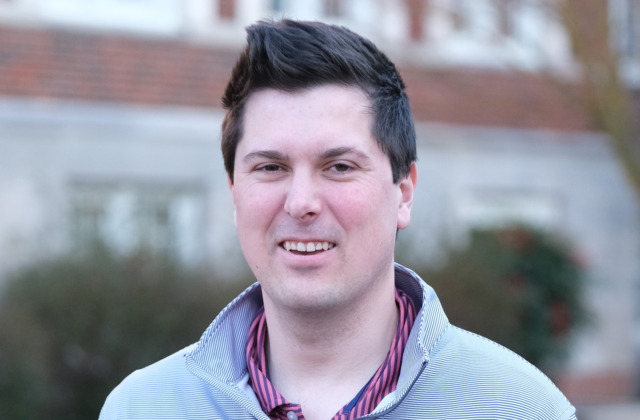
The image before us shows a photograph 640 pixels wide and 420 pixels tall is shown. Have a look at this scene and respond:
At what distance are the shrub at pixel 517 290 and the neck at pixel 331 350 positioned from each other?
16.6 ft

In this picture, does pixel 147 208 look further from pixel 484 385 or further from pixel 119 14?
pixel 484 385

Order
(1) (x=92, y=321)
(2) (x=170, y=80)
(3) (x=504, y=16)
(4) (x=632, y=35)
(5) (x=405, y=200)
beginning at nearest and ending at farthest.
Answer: (5) (x=405, y=200) → (1) (x=92, y=321) → (3) (x=504, y=16) → (2) (x=170, y=80) → (4) (x=632, y=35)

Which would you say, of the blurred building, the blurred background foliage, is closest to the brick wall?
the blurred building

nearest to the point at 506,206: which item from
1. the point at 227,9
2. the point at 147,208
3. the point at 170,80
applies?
the point at 227,9

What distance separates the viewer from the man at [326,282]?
6.85 feet

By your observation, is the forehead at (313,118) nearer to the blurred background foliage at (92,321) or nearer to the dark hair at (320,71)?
the dark hair at (320,71)

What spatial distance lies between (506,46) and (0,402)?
6.10 m

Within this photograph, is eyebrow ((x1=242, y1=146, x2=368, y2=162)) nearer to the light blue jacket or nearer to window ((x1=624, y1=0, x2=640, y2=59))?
the light blue jacket

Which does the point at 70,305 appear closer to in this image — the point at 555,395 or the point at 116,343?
the point at 116,343

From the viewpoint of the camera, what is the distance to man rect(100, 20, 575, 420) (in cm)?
209

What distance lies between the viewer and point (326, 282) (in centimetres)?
211

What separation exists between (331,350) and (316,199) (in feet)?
1.26

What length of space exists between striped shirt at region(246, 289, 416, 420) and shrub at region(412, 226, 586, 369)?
5.01 metres

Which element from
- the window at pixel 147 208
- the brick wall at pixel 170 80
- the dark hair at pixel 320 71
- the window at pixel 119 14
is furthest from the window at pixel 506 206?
the dark hair at pixel 320 71
